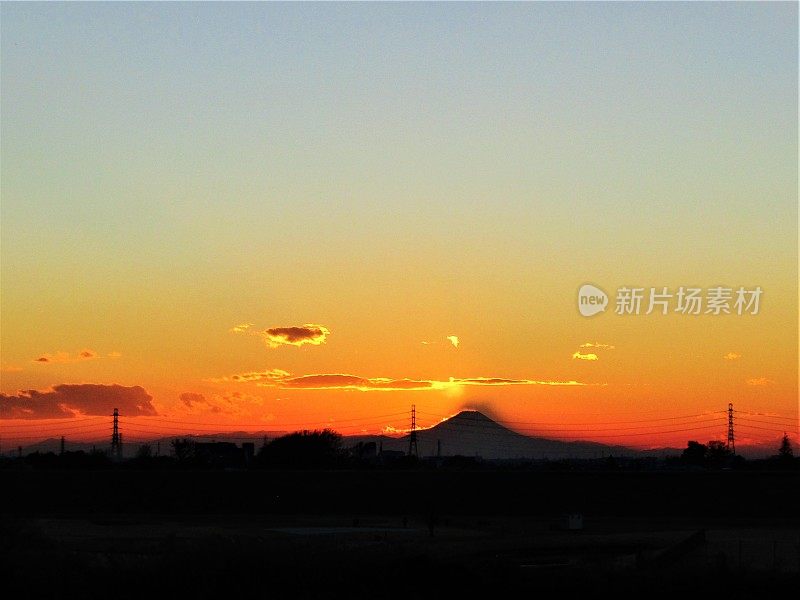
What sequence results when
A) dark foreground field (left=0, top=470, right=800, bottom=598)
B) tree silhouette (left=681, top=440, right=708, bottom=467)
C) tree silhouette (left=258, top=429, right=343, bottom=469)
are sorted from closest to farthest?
dark foreground field (left=0, top=470, right=800, bottom=598)
tree silhouette (left=258, top=429, right=343, bottom=469)
tree silhouette (left=681, top=440, right=708, bottom=467)

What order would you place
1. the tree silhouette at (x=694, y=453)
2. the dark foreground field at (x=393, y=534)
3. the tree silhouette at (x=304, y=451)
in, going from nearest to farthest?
the dark foreground field at (x=393, y=534), the tree silhouette at (x=304, y=451), the tree silhouette at (x=694, y=453)

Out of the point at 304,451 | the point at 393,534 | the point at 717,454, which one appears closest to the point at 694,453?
the point at 717,454

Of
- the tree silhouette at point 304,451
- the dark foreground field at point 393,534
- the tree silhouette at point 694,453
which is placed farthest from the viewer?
the tree silhouette at point 694,453

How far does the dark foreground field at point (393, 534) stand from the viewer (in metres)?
35.4

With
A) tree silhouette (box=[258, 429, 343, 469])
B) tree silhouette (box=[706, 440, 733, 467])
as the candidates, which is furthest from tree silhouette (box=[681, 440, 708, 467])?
tree silhouette (box=[258, 429, 343, 469])

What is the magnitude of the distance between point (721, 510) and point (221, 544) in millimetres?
57082

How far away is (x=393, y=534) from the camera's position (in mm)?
65000

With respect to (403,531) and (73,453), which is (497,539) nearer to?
(403,531)

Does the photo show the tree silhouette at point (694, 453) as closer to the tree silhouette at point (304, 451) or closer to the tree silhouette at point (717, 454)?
the tree silhouette at point (717, 454)

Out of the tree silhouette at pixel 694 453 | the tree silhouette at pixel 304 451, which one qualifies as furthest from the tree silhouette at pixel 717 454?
the tree silhouette at pixel 304 451

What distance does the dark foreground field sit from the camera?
116 ft

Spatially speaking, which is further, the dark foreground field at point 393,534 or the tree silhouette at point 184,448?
the tree silhouette at point 184,448

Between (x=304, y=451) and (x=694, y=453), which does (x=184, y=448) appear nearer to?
(x=304, y=451)

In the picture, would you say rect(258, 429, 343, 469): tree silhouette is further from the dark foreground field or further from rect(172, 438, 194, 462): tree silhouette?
the dark foreground field
